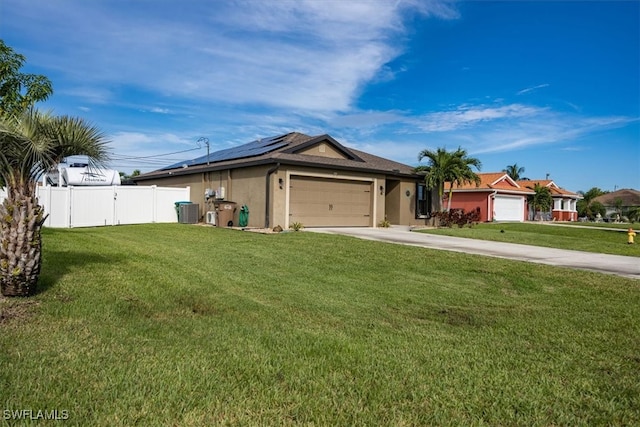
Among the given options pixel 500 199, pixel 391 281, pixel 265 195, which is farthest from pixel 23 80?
pixel 500 199

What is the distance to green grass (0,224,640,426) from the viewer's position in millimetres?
2994

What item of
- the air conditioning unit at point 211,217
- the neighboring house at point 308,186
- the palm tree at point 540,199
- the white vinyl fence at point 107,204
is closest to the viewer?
the white vinyl fence at point 107,204

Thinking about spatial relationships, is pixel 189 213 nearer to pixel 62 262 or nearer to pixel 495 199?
pixel 62 262

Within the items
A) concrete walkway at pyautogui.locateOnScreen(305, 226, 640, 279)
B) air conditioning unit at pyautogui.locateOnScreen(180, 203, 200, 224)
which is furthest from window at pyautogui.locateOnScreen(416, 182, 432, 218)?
air conditioning unit at pyautogui.locateOnScreen(180, 203, 200, 224)

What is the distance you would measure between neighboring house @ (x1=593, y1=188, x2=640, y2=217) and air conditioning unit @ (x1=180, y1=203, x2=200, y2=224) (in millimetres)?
54526

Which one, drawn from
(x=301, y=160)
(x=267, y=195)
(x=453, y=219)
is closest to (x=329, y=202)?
(x=301, y=160)

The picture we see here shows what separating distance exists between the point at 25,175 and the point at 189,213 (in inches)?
600

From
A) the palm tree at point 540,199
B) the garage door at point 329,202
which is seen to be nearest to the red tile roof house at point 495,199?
the palm tree at point 540,199

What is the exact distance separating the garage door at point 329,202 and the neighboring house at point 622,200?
48574 mm

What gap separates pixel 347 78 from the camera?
20.0 meters

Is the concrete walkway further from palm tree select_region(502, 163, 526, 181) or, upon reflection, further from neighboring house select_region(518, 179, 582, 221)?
palm tree select_region(502, 163, 526, 181)

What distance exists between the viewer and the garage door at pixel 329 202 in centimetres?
1830

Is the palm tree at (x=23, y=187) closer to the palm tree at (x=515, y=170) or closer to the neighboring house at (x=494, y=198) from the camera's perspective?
the neighboring house at (x=494, y=198)

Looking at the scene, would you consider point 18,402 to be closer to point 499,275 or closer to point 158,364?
point 158,364
